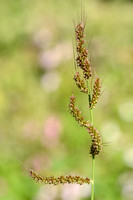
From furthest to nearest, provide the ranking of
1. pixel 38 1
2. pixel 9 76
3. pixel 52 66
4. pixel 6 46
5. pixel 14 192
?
pixel 38 1 → pixel 6 46 → pixel 9 76 → pixel 52 66 → pixel 14 192

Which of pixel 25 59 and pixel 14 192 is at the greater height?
pixel 25 59

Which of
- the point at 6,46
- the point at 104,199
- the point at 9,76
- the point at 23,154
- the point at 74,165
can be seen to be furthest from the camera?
the point at 6,46

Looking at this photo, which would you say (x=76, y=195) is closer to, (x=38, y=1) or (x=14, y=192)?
(x=14, y=192)

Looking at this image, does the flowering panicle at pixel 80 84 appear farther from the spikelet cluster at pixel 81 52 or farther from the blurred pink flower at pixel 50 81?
the blurred pink flower at pixel 50 81

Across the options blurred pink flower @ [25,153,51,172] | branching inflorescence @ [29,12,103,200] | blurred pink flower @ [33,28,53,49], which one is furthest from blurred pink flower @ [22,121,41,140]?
branching inflorescence @ [29,12,103,200]

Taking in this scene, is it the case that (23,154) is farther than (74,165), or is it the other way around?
(23,154)

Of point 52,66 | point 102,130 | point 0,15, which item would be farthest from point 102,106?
point 0,15

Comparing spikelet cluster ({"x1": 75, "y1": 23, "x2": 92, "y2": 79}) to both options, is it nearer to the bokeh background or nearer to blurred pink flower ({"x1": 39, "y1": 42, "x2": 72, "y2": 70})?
the bokeh background

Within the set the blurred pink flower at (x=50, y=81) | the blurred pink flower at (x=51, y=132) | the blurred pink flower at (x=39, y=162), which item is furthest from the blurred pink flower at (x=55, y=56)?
the blurred pink flower at (x=39, y=162)
